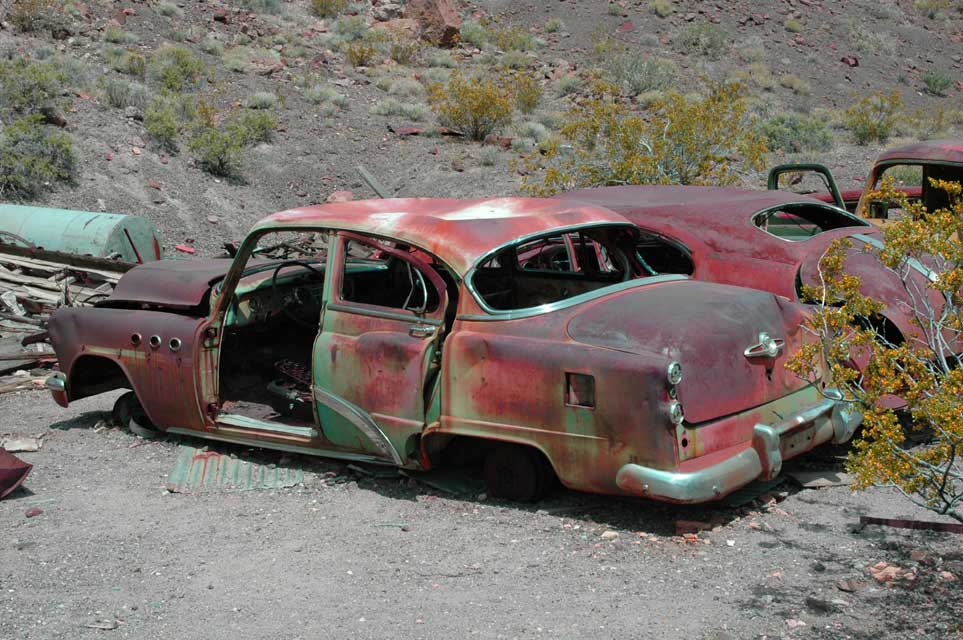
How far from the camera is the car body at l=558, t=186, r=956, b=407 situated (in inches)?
277

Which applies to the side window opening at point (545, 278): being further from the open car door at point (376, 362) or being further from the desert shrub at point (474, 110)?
the desert shrub at point (474, 110)

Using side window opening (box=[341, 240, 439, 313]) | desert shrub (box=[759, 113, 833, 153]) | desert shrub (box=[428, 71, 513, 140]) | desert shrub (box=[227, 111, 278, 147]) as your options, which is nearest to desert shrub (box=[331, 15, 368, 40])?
desert shrub (box=[428, 71, 513, 140])

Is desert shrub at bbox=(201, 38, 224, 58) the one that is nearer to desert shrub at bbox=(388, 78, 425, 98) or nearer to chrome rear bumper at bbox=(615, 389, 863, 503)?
desert shrub at bbox=(388, 78, 425, 98)

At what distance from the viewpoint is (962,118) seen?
28.6 m

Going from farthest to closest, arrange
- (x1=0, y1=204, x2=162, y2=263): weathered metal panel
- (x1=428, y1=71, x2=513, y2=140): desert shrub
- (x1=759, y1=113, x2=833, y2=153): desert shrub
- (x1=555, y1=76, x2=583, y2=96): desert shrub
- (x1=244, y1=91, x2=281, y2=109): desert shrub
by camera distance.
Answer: (x1=555, y1=76, x2=583, y2=96): desert shrub
(x1=244, y1=91, x2=281, y2=109): desert shrub
(x1=759, y1=113, x2=833, y2=153): desert shrub
(x1=428, y1=71, x2=513, y2=140): desert shrub
(x1=0, y1=204, x2=162, y2=263): weathered metal panel

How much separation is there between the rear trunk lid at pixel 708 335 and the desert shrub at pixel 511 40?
87.0 feet

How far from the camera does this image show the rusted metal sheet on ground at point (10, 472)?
6031mm

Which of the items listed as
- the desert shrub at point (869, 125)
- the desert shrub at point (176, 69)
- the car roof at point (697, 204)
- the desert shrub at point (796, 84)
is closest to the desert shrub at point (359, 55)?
the desert shrub at point (176, 69)

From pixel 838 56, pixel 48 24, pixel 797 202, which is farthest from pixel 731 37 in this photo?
pixel 797 202

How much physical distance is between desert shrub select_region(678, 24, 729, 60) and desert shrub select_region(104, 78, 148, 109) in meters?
17.9

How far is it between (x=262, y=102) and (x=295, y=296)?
54.9ft

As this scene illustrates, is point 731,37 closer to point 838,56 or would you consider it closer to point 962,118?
point 838,56

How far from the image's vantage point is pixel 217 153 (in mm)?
18766

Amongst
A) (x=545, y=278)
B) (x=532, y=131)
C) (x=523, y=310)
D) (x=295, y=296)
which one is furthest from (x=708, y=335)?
(x=532, y=131)
